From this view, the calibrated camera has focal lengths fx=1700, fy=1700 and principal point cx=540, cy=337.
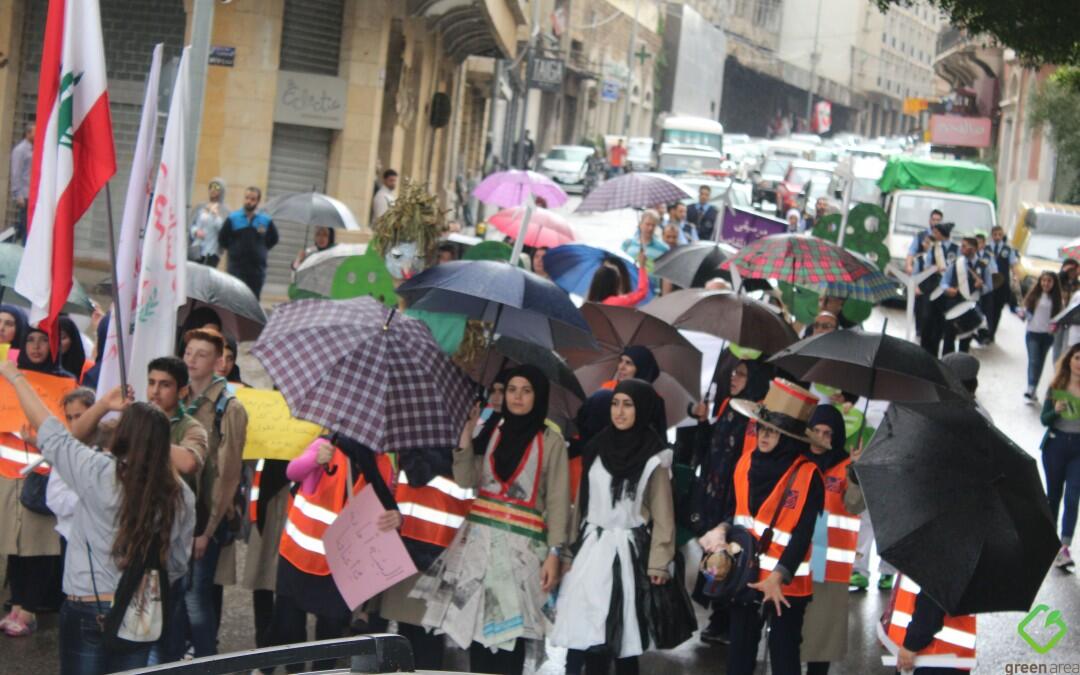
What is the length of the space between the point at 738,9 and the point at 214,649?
107194mm

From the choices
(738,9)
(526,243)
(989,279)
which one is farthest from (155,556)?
(738,9)

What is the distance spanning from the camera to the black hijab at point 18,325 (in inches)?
310

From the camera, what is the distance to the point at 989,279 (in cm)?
2050

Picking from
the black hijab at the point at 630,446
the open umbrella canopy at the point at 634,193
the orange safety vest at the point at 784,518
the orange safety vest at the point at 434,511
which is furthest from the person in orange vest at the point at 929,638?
the open umbrella canopy at the point at 634,193

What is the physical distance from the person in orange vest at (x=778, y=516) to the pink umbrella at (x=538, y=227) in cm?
713

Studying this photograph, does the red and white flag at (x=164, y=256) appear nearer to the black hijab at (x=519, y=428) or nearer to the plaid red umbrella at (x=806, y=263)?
the black hijab at (x=519, y=428)

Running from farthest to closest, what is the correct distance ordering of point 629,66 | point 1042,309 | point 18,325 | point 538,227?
point 629,66 < point 1042,309 < point 538,227 < point 18,325

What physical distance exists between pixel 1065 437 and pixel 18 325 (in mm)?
6182

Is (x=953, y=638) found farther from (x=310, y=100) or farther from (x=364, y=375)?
(x=310, y=100)

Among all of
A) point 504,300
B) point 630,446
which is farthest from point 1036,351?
point 630,446

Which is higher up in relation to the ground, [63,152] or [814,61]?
[814,61]

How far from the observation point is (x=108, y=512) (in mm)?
5562

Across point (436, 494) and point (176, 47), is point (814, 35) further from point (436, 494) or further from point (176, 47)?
point (436, 494)

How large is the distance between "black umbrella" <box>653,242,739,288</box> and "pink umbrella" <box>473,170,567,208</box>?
3884mm
